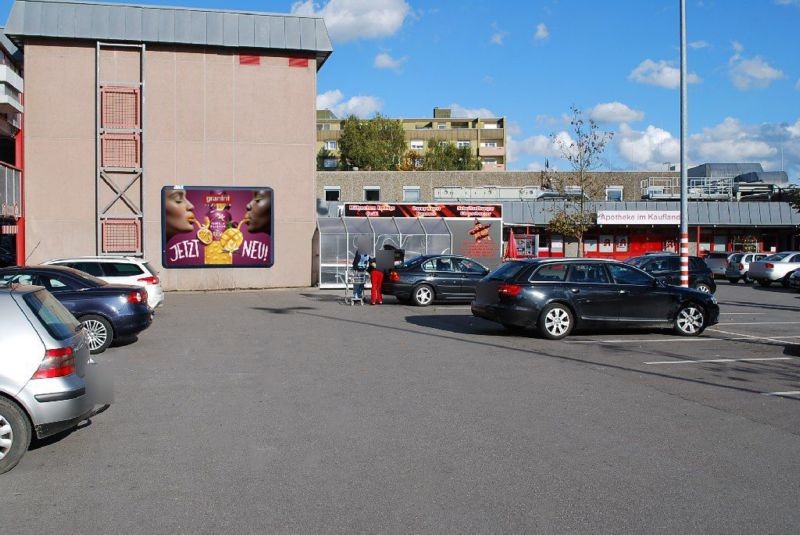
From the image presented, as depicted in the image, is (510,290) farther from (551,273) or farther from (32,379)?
(32,379)

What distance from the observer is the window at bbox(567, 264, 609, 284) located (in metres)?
15.3

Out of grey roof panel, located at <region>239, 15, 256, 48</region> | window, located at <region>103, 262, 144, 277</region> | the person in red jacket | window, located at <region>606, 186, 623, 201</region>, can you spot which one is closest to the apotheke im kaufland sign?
window, located at <region>606, 186, 623, 201</region>

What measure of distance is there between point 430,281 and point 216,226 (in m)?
10.7

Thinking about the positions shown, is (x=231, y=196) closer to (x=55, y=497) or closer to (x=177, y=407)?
(x=177, y=407)

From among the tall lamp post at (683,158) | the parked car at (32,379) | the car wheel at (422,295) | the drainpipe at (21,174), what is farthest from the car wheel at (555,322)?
the drainpipe at (21,174)

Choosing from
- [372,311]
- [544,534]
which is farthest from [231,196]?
[544,534]

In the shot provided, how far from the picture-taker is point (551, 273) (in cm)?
1518

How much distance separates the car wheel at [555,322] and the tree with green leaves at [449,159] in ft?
205

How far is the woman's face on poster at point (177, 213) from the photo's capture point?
29234 millimetres

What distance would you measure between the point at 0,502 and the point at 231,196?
24.9 meters

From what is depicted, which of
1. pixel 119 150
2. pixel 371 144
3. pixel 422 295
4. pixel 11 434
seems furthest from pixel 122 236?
pixel 371 144

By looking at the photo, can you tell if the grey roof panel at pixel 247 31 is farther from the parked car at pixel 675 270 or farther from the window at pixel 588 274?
the window at pixel 588 274

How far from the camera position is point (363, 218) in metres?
32.2

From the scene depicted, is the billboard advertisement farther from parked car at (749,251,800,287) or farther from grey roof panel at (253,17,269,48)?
parked car at (749,251,800,287)
